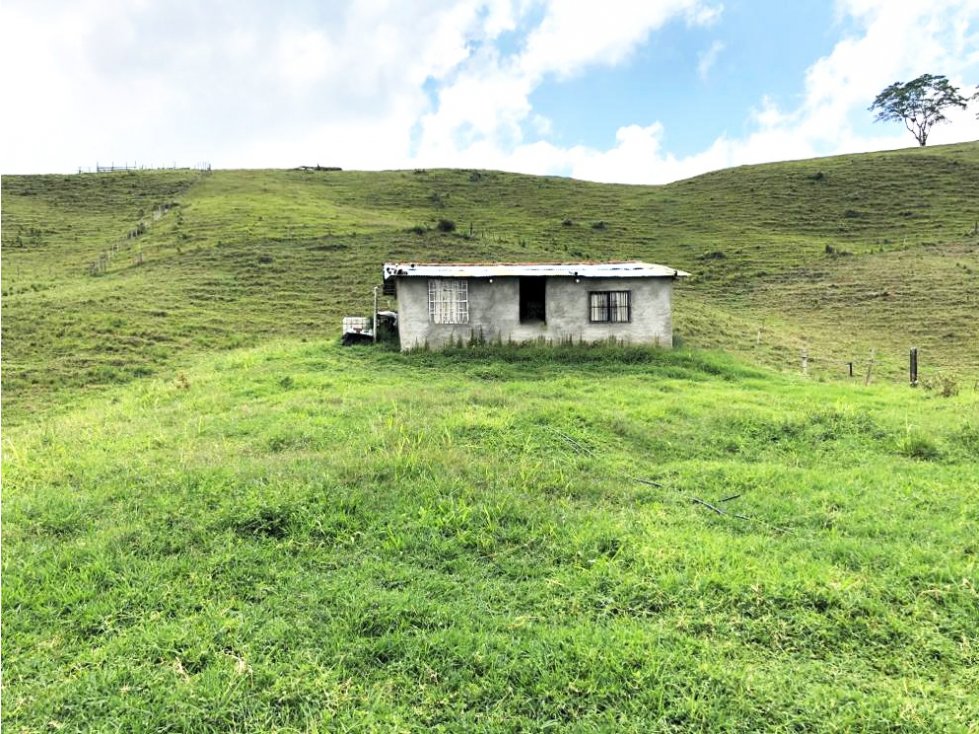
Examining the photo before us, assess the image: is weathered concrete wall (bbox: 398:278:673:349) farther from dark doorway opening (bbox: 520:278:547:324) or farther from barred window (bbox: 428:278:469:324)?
dark doorway opening (bbox: 520:278:547:324)

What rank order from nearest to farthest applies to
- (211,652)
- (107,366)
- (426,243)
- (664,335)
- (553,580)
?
(211,652) → (553,580) → (107,366) → (664,335) → (426,243)

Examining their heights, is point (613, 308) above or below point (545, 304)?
below

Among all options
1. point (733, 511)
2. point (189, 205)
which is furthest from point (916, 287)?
point (189, 205)

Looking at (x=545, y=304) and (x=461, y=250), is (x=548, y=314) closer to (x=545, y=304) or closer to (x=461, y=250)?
(x=545, y=304)

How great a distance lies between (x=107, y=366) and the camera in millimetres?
18453

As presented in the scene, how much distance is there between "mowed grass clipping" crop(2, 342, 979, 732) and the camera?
4.29 m

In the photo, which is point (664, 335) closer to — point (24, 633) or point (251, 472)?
point (251, 472)

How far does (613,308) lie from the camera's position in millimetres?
19859

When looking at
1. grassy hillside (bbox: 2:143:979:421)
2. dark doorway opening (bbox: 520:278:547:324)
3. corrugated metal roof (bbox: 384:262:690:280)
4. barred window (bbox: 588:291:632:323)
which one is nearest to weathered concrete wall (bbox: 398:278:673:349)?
barred window (bbox: 588:291:632:323)

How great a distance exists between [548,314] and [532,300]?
2.13 meters

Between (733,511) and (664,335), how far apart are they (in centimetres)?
1322

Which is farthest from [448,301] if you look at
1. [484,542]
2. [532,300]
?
[484,542]

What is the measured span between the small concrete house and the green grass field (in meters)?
1.06

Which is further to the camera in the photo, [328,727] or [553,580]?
[553,580]
